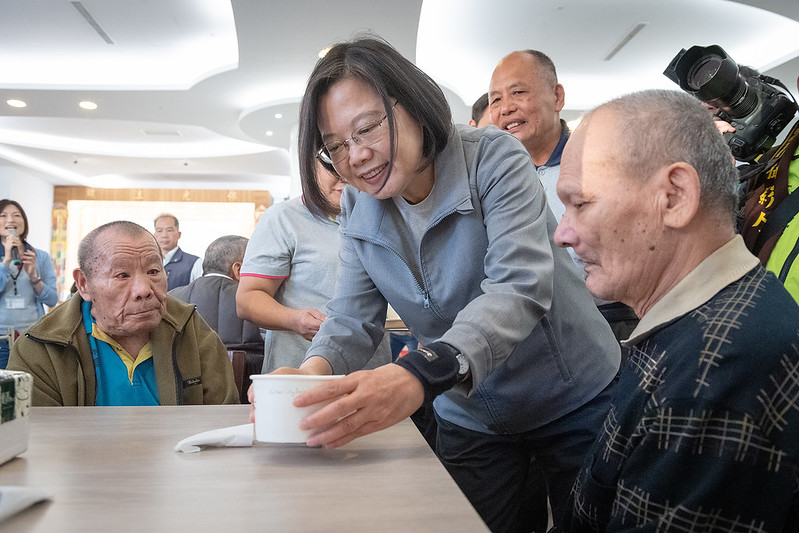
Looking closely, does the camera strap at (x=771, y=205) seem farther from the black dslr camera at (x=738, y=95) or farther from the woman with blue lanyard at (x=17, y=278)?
the woman with blue lanyard at (x=17, y=278)

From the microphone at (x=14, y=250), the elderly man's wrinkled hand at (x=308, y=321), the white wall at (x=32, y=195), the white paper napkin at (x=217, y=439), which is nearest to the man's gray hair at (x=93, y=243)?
the elderly man's wrinkled hand at (x=308, y=321)

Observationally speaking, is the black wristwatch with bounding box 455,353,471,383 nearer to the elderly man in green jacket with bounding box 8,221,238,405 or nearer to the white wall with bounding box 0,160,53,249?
the elderly man in green jacket with bounding box 8,221,238,405

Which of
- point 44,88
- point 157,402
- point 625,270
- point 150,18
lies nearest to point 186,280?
point 150,18

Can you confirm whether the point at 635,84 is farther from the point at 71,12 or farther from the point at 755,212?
the point at 755,212

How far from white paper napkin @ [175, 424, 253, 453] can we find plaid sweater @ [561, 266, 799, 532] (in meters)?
0.53

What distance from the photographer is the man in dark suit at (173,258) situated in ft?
19.2

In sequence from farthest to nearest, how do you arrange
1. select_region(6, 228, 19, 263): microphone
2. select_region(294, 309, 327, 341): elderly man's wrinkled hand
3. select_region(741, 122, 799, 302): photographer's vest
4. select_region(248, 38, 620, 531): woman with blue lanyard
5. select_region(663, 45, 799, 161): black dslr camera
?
select_region(6, 228, 19, 263): microphone, select_region(294, 309, 327, 341): elderly man's wrinkled hand, select_region(663, 45, 799, 161): black dslr camera, select_region(741, 122, 799, 302): photographer's vest, select_region(248, 38, 620, 531): woman with blue lanyard

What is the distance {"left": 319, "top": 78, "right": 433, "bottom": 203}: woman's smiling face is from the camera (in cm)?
118

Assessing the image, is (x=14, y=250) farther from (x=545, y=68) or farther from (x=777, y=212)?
(x=777, y=212)

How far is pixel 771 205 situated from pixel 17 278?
543 cm

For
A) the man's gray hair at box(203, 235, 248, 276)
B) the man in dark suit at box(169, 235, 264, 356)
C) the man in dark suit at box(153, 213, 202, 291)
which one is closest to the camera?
the man in dark suit at box(169, 235, 264, 356)

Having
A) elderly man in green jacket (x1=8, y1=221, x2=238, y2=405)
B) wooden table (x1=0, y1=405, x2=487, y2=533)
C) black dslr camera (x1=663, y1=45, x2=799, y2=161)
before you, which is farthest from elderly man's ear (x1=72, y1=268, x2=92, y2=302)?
black dslr camera (x1=663, y1=45, x2=799, y2=161)

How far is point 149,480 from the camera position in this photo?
0.80m

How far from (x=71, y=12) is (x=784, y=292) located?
6.34m
